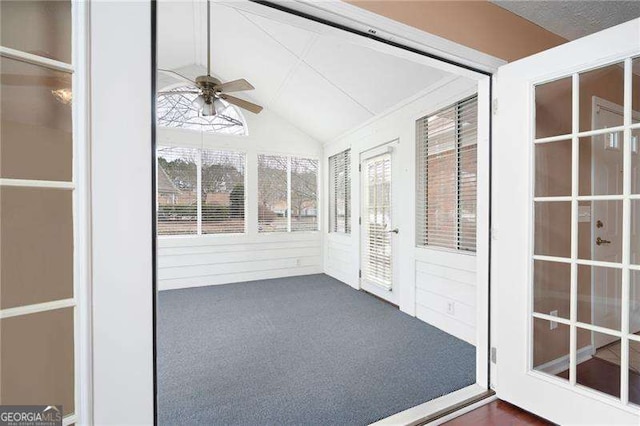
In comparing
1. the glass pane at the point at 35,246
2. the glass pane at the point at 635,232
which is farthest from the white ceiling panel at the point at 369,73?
the glass pane at the point at 35,246

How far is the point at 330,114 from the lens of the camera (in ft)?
14.6

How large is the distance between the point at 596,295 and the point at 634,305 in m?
0.17

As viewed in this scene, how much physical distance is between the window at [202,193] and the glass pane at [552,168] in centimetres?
432

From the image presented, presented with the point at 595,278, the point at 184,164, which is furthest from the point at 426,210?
the point at 184,164

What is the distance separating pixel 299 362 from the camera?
2332 millimetres

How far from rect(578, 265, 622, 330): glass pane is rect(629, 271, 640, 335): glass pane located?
2.8 inches

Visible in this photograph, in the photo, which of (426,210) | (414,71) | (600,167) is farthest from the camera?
(426,210)

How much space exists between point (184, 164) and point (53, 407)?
4.24 m

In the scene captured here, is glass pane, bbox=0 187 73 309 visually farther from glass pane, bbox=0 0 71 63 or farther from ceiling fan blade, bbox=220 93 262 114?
ceiling fan blade, bbox=220 93 262 114

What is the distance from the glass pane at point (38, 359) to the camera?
32.5 inches

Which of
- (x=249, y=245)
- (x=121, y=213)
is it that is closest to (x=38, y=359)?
(x=121, y=213)

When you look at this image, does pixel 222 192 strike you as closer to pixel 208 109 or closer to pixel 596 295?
pixel 208 109

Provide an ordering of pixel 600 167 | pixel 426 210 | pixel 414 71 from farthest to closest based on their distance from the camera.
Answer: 1. pixel 426 210
2. pixel 414 71
3. pixel 600 167

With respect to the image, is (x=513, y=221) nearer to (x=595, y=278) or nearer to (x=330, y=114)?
(x=595, y=278)
